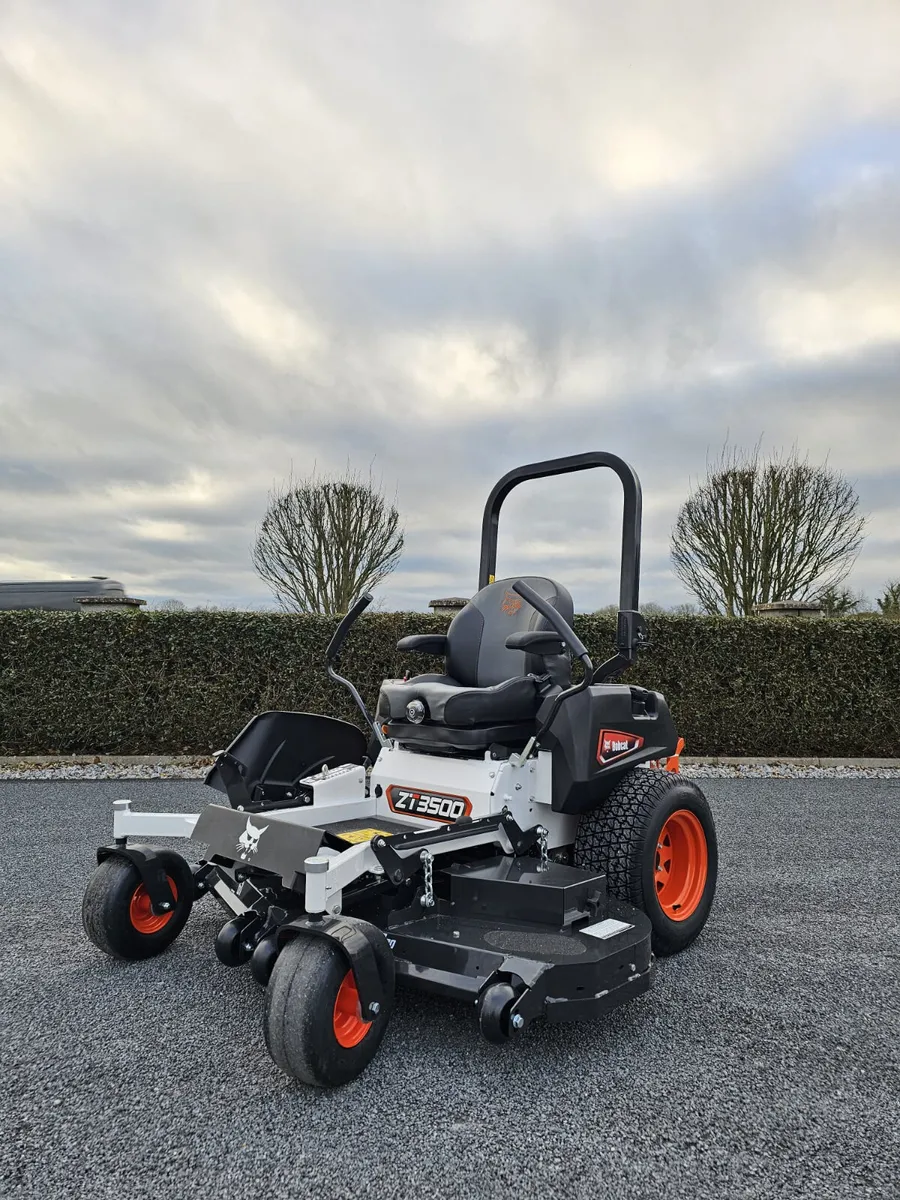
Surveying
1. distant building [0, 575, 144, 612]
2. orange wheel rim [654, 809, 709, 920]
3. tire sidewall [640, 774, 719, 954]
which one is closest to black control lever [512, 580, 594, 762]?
tire sidewall [640, 774, 719, 954]

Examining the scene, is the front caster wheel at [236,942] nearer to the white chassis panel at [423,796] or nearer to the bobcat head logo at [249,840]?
the bobcat head logo at [249,840]

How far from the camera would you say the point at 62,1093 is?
2.37 meters

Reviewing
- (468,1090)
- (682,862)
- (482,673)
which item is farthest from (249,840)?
(682,862)

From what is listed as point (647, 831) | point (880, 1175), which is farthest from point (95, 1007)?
point (880, 1175)

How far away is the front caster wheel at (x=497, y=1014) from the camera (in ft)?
7.74

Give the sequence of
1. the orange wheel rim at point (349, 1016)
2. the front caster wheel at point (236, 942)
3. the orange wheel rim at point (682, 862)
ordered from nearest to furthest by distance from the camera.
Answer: the orange wheel rim at point (349, 1016)
the front caster wheel at point (236, 942)
the orange wheel rim at point (682, 862)

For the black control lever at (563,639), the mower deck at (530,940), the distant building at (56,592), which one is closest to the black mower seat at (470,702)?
the black control lever at (563,639)

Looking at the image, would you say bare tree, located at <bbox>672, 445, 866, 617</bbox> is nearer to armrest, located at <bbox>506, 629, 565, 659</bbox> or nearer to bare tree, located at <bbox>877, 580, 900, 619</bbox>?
bare tree, located at <bbox>877, 580, 900, 619</bbox>

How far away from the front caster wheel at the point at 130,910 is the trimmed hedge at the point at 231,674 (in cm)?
524

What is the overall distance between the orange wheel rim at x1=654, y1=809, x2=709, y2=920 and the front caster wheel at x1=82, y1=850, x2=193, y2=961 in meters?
1.99

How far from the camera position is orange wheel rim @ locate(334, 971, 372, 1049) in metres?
2.40

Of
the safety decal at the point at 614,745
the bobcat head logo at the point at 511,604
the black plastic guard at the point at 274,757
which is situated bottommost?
the black plastic guard at the point at 274,757

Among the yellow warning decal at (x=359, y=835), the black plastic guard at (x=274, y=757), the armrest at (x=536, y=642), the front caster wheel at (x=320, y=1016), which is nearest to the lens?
the front caster wheel at (x=320, y=1016)

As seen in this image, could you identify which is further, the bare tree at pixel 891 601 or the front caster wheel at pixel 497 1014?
the bare tree at pixel 891 601
